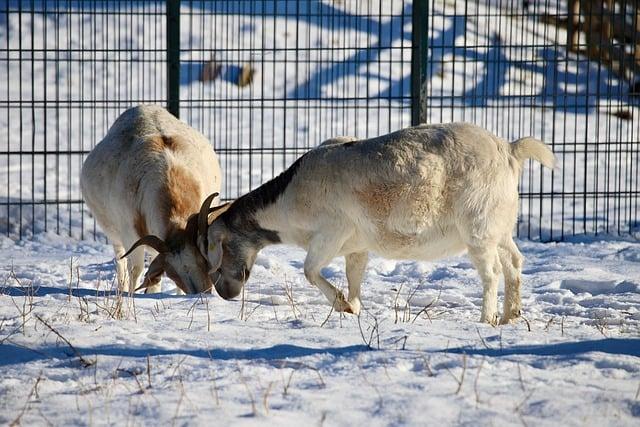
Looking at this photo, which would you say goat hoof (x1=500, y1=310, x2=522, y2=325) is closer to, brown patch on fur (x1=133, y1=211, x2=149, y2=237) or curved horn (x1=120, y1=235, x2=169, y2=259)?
curved horn (x1=120, y1=235, x2=169, y2=259)

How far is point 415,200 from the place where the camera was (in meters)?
7.12

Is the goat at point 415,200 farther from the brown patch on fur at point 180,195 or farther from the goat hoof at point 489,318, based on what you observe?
the brown patch on fur at point 180,195

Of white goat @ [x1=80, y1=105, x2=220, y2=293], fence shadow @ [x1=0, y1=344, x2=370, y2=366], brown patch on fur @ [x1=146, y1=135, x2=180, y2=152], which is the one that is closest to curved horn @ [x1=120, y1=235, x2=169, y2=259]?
white goat @ [x1=80, y1=105, x2=220, y2=293]

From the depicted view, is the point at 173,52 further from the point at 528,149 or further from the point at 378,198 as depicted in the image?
the point at 528,149

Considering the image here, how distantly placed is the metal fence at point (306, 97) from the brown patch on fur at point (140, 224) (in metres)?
3.09

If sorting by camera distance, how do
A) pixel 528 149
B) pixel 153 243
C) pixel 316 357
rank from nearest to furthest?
pixel 316 357
pixel 528 149
pixel 153 243

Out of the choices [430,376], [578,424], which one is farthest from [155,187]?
[578,424]

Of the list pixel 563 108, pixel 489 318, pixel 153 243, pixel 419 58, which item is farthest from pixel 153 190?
pixel 563 108

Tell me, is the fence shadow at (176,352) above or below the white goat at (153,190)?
below

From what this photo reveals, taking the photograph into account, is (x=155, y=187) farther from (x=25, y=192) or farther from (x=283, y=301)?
(x=25, y=192)

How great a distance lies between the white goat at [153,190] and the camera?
7.98 meters

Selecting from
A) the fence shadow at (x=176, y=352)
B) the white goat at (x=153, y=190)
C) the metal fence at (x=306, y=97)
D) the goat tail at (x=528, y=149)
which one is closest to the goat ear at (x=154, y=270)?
the white goat at (x=153, y=190)

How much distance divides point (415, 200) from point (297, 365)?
7.52ft

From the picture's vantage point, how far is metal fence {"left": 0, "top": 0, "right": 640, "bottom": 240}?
1155cm
